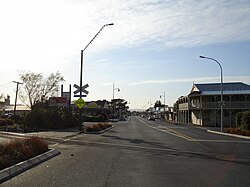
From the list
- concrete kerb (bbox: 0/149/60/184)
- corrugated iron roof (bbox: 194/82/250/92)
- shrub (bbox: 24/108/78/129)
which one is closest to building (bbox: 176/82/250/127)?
corrugated iron roof (bbox: 194/82/250/92)

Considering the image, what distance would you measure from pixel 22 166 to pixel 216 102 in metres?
53.5

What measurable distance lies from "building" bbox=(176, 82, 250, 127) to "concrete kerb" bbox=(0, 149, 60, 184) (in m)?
47.4

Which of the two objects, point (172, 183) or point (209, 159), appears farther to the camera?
point (209, 159)

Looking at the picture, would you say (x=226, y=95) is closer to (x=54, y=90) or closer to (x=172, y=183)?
(x=54, y=90)

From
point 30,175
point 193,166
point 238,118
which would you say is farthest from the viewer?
point 238,118

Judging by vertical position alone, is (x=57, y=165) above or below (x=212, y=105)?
below

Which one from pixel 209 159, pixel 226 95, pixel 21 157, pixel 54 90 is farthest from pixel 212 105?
pixel 21 157

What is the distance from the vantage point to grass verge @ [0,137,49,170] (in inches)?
431

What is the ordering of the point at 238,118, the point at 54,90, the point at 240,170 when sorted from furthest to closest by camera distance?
1. the point at 54,90
2. the point at 238,118
3. the point at 240,170

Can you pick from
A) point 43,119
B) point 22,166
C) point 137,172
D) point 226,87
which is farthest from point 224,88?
point 22,166

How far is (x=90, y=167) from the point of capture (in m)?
11.5

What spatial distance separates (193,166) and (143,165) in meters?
1.73

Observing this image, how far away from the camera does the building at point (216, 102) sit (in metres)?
59.6

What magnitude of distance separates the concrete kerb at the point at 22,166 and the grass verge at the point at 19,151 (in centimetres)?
24
